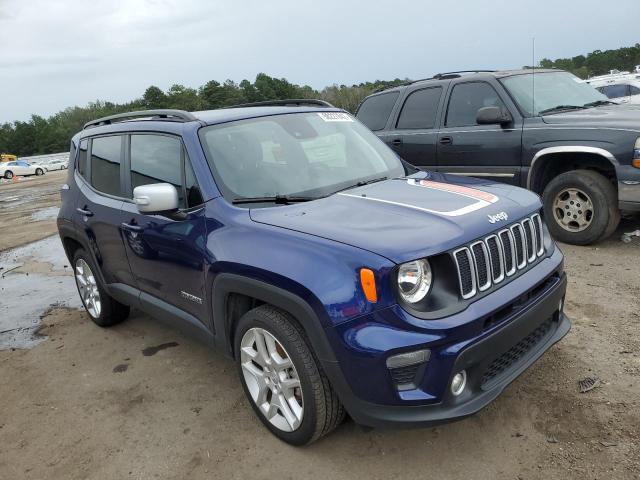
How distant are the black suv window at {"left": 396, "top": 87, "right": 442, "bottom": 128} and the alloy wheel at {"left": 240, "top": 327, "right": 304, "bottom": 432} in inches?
191

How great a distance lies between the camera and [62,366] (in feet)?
14.2

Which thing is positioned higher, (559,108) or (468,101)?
(468,101)

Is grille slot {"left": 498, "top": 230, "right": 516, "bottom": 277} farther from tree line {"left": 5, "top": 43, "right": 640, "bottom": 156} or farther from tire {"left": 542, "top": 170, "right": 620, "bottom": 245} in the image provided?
tree line {"left": 5, "top": 43, "right": 640, "bottom": 156}

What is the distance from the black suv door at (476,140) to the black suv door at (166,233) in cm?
411

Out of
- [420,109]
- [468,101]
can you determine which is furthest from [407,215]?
[420,109]

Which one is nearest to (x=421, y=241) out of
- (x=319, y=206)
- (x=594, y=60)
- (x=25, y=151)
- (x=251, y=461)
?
(x=319, y=206)

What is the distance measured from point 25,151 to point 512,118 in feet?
364

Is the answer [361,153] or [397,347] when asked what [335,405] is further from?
[361,153]

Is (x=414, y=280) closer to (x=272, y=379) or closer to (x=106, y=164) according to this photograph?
(x=272, y=379)

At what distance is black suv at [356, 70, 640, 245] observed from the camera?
5477 millimetres

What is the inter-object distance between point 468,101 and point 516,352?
15.1 ft

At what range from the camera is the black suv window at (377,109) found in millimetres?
7516

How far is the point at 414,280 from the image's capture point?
8.02 feet

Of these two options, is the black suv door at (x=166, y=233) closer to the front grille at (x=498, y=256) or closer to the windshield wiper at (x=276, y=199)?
the windshield wiper at (x=276, y=199)
